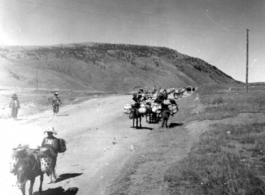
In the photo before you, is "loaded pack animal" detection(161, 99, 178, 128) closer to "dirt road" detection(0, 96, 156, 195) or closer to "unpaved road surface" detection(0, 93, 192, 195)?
"unpaved road surface" detection(0, 93, 192, 195)

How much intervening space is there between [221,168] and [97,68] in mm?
97648

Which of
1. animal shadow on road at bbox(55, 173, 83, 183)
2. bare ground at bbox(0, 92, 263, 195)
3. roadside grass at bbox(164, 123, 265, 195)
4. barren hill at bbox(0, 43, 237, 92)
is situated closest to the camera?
roadside grass at bbox(164, 123, 265, 195)

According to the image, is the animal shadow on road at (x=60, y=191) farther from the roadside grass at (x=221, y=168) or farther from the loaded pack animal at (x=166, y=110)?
the loaded pack animal at (x=166, y=110)

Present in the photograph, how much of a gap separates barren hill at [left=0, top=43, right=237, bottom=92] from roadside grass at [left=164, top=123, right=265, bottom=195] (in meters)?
63.9

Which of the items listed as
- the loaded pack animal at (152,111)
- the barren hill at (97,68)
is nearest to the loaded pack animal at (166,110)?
the loaded pack animal at (152,111)

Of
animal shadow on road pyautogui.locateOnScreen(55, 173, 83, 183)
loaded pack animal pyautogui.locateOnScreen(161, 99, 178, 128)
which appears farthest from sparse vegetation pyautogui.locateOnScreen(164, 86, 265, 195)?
loaded pack animal pyautogui.locateOnScreen(161, 99, 178, 128)

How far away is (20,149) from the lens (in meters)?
6.16

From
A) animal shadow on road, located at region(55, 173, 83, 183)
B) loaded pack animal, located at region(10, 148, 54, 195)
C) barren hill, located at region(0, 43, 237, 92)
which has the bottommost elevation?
animal shadow on road, located at region(55, 173, 83, 183)

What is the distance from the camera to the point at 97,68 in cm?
10225

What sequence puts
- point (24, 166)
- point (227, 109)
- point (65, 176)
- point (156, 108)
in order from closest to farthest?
point (24, 166)
point (65, 176)
point (156, 108)
point (227, 109)

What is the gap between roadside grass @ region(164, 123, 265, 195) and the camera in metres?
6.06

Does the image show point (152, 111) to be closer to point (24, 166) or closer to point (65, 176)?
point (65, 176)

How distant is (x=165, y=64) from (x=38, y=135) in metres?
119

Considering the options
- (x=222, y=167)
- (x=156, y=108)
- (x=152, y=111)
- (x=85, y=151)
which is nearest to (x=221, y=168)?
(x=222, y=167)
